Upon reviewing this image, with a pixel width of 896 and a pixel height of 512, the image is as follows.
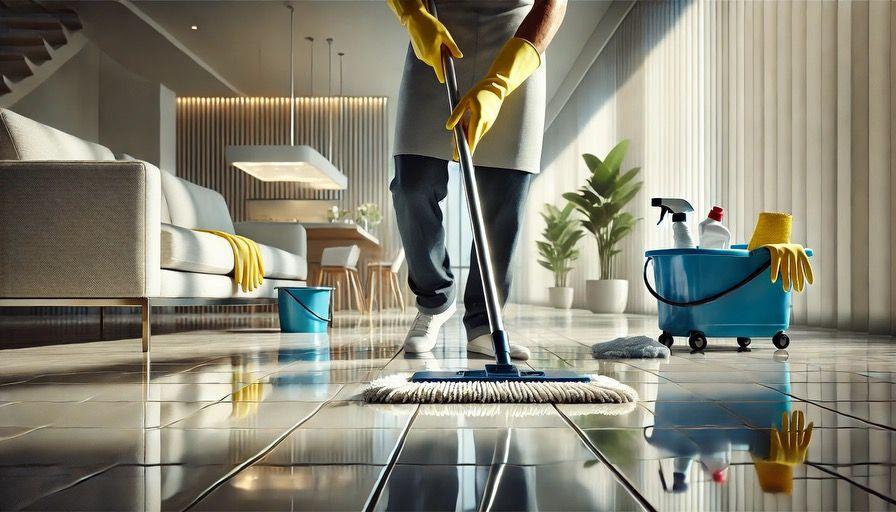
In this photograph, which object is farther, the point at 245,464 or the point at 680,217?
the point at 680,217

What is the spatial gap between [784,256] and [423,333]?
115cm

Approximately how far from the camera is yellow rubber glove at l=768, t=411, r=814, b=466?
2.51 feet

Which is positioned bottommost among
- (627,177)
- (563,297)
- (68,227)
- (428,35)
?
(563,297)

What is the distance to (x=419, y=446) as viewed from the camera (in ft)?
2.67

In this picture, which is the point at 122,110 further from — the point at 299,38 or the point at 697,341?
the point at 697,341

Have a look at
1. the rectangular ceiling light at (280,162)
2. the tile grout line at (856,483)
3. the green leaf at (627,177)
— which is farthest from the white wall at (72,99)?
the tile grout line at (856,483)

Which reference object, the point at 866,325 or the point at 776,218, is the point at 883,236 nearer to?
the point at 866,325

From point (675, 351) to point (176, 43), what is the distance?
684cm

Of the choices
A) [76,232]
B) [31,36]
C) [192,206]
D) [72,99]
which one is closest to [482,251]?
[76,232]

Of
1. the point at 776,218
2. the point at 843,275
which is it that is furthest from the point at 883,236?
the point at 776,218

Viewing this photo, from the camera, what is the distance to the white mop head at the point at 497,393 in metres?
1.08

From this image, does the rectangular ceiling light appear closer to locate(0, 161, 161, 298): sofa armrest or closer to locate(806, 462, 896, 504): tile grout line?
locate(0, 161, 161, 298): sofa armrest

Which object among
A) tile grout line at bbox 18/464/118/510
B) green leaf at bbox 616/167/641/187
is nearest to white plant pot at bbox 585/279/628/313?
green leaf at bbox 616/167/641/187

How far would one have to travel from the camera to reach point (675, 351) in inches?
89.1
